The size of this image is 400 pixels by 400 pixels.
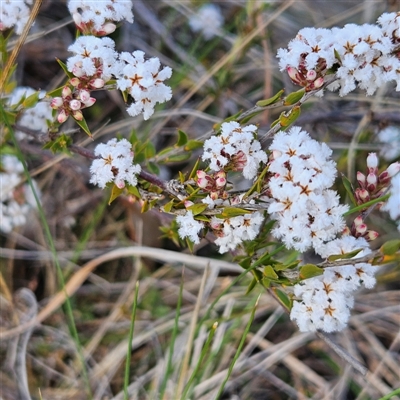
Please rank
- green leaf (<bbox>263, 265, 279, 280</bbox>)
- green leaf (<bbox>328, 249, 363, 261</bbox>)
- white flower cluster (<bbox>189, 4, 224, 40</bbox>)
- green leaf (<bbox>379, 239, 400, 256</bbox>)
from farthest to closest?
1. white flower cluster (<bbox>189, 4, 224, 40</bbox>)
2. green leaf (<bbox>263, 265, 279, 280</bbox>)
3. green leaf (<bbox>328, 249, 363, 261</bbox>)
4. green leaf (<bbox>379, 239, 400, 256</bbox>)

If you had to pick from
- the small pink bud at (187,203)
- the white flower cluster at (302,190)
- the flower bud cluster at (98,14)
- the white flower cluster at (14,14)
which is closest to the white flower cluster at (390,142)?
the white flower cluster at (302,190)

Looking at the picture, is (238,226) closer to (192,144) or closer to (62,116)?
(192,144)

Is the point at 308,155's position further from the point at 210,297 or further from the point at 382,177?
the point at 210,297

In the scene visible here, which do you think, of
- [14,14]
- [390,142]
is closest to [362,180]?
[390,142]

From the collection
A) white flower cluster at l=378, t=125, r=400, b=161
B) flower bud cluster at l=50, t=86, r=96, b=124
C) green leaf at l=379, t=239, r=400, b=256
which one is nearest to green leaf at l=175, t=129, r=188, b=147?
flower bud cluster at l=50, t=86, r=96, b=124

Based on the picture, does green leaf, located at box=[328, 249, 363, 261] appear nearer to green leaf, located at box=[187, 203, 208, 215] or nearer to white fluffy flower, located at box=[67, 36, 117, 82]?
green leaf, located at box=[187, 203, 208, 215]

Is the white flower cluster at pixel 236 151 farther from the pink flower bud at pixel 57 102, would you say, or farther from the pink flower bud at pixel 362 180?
the pink flower bud at pixel 57 102
